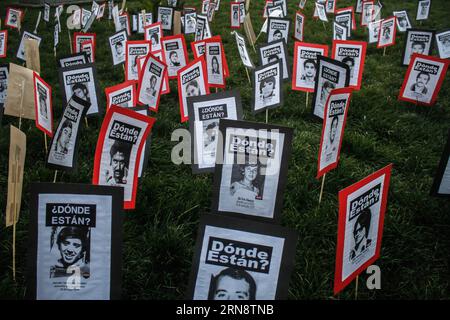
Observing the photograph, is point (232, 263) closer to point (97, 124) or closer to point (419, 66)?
point (97, 124)

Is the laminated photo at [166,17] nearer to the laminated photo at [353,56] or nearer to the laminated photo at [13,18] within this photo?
the laminated photo at [13,18]

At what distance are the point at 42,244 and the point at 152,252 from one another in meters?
0.99

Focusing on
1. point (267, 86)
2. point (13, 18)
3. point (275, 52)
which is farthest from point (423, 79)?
point (13, 18)

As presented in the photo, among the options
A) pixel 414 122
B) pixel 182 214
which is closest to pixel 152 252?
pixel 182 214

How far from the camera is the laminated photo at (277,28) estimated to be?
791 cm

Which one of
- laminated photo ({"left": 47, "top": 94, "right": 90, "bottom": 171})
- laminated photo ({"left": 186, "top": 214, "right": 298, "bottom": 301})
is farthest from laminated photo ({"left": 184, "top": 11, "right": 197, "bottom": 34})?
laminated photo ({"left": 186, "top": 214, "right": 298, "bottom": 301})

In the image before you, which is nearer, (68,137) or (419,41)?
(68,137)

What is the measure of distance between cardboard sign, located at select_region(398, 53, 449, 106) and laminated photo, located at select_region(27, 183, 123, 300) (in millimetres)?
5090

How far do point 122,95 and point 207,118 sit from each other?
47.2 inches

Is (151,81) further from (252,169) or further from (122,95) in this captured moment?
(252,169)

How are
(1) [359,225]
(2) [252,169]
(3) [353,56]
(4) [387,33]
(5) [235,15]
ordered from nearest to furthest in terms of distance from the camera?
(1) [359,225] < (2) [252,169] < (3) [353,56] < (4) [387,33] < (5) [235,15]

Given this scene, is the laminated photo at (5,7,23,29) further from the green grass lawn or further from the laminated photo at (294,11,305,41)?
the laminated photo at (294,11,305,41)

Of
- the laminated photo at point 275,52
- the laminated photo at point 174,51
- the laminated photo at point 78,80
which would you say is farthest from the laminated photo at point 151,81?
the laminated photo at point 275,52

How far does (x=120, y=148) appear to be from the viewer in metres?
2.86
